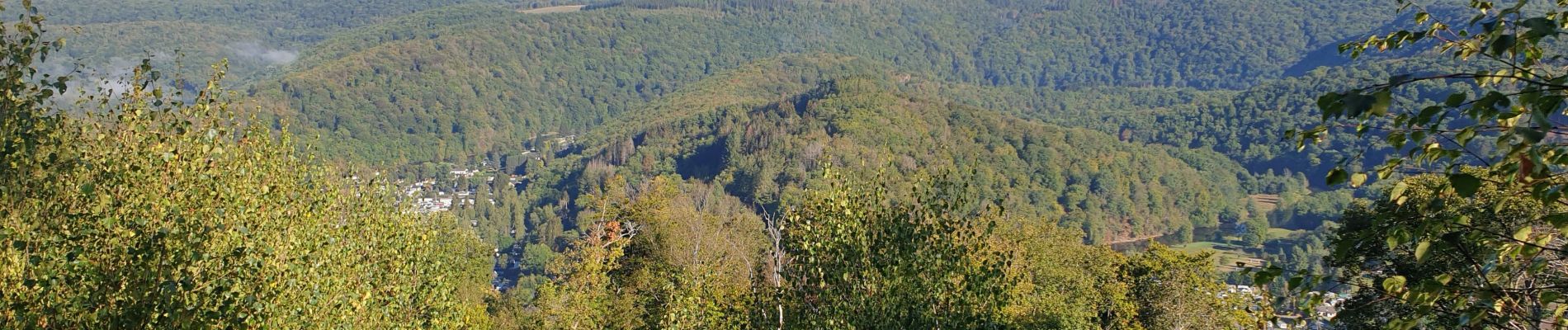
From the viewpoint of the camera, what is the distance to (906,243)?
9.73 metres

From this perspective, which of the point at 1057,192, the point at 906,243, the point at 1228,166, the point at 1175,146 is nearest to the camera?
the point at 906,243

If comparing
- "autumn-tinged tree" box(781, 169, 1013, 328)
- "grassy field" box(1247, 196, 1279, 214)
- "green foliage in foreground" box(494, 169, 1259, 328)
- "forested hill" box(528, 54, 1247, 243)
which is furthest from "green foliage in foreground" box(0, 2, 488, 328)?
"grassy field" box(1247, 196, 1279, 214)

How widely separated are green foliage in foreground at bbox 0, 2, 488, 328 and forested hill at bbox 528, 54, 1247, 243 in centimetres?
9126

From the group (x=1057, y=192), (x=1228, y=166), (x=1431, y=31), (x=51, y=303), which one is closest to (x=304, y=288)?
(x=51, y=303)

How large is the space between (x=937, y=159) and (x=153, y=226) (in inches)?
4437

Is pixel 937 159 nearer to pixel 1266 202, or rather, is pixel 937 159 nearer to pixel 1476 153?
pixel 1266 202

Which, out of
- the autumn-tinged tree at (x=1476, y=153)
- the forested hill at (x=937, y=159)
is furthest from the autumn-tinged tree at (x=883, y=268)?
the forested hill at (x=937, y=159)

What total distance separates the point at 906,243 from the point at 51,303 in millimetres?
7107

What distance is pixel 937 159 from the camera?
384ft

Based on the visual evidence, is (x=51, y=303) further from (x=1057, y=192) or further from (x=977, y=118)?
(x=977, y=118)

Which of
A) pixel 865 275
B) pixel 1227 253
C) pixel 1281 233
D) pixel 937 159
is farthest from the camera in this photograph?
pixel 937 159

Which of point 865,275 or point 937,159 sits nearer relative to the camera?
point 865,275

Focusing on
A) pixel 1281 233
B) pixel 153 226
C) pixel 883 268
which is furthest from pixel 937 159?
pixel 153 226

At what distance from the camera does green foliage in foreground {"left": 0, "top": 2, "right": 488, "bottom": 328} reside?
630 cm
